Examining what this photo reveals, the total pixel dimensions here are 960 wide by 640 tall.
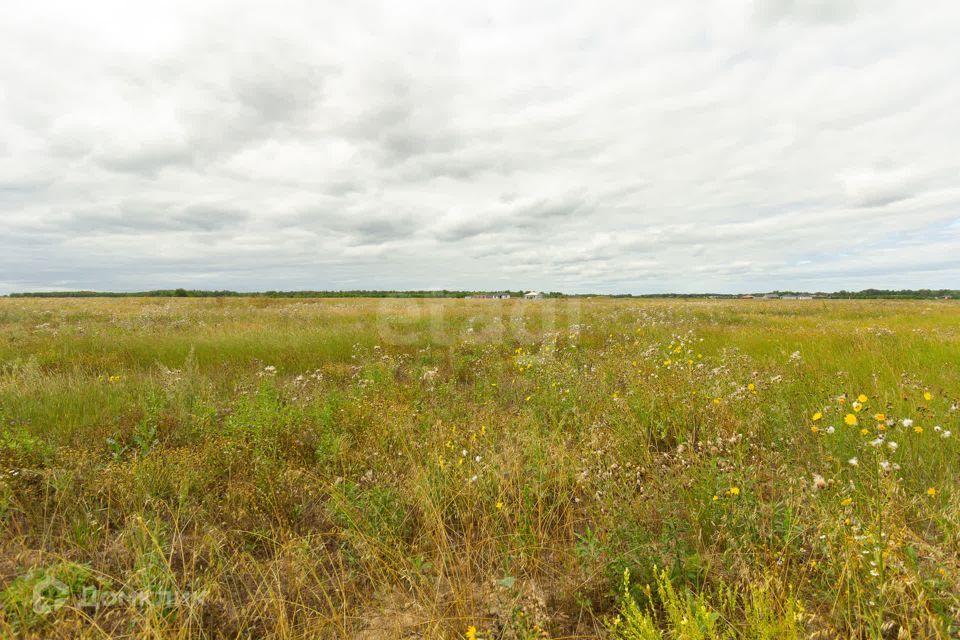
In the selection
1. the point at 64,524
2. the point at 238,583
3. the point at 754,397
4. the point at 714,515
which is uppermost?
the point at 754,397

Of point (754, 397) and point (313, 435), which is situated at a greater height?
point (754, 397)

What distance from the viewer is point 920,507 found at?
2396 mm

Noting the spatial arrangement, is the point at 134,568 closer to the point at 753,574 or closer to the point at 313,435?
the point at 313,435

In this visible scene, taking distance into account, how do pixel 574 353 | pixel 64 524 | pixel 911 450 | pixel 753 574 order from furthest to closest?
pixel 574 353
pixel 911 450
pixel 64 524
pixel 753 574

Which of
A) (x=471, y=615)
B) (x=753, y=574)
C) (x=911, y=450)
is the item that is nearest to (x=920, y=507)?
(x=911, y=450)

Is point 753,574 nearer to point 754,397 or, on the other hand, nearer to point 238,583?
point 754,397

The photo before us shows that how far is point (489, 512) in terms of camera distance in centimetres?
255

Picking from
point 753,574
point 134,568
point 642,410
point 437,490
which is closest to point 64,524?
point 134,568

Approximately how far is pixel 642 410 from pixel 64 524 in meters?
4.39

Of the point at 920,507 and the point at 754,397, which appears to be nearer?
the point at 920,507

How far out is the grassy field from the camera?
1.73m

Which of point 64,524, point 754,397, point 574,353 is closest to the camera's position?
point 64,524

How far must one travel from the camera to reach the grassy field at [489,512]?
1.73 meters

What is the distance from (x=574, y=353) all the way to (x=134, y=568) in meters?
6.22
